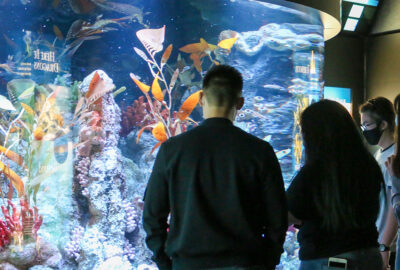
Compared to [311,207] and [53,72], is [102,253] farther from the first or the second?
[311,207]

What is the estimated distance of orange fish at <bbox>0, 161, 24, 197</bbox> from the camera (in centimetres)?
305

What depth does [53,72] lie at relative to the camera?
326 cm

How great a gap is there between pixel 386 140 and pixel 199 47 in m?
1.73

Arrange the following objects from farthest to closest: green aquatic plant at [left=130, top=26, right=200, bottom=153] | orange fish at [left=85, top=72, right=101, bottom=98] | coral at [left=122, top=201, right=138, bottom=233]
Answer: green aquatic plant at [left=130, top=26, right=200, bottom=153] → coral at [left=122, top=201, right=138, bottom=233] → orange fish at [left=85, top=72, right=101, bottom=98]

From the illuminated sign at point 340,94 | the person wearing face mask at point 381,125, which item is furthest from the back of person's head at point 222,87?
the illuminated sign at point 340,94

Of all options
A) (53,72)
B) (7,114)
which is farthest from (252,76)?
(7,114)

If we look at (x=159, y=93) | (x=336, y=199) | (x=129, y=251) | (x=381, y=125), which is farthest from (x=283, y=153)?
(x=336, y=199)

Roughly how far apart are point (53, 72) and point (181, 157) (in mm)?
1969

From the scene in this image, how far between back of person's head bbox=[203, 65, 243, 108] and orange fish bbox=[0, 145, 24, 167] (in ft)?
6.01

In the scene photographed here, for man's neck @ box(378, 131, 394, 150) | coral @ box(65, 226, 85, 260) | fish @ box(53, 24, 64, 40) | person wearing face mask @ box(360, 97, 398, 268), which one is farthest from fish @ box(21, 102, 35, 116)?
man's neck @ box(378, 131, 394, 150)

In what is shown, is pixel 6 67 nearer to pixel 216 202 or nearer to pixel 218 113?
pixel 218 113

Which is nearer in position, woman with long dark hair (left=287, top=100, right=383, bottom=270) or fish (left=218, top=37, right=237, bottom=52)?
woman with long dark hair (left=287, top=100, right=383, bottom=270)

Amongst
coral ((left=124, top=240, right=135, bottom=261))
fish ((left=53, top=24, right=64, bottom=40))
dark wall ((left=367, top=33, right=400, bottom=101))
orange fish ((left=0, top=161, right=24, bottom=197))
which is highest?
dark wall ((left=367, top=33, right=400, bottom=101))

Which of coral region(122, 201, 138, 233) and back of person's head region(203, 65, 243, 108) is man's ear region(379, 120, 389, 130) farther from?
coral region(122, 201, 138, 233)
